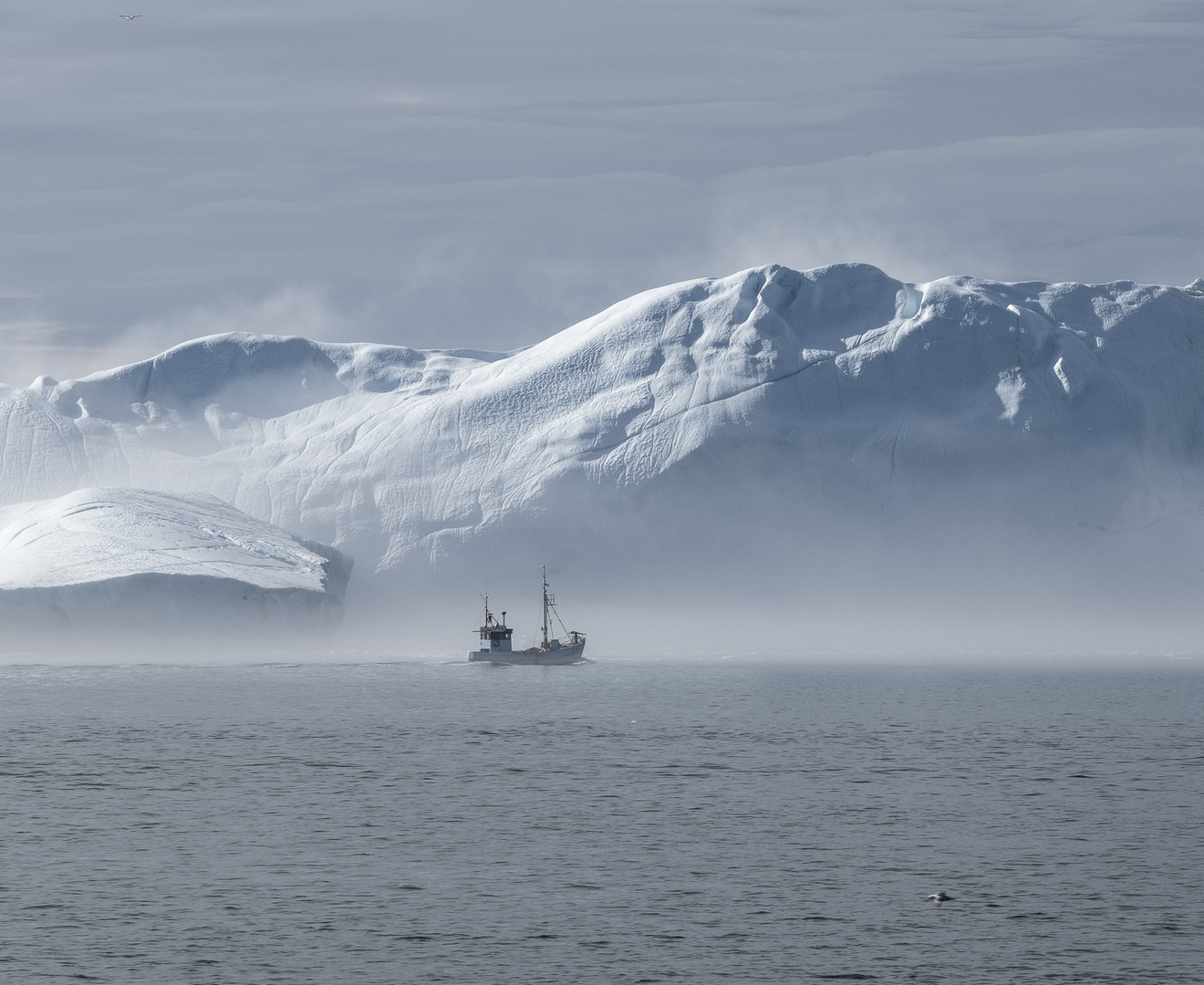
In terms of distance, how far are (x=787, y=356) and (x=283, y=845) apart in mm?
78376

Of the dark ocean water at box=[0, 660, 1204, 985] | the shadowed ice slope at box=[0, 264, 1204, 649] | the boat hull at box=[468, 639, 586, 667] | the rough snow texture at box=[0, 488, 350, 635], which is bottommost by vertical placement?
the dark ocean water at box=[0, 660, 1204, 985]

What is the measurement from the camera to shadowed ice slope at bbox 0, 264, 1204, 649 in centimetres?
9938

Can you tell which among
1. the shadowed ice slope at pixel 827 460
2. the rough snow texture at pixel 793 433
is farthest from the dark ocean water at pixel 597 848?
the shadowed ice slope at pixel 827 460

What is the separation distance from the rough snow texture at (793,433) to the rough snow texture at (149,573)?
1744 cm

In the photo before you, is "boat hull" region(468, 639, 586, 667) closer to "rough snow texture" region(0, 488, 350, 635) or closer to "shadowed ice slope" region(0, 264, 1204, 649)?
"rough snow texture" region(0, 488, 350, 635)

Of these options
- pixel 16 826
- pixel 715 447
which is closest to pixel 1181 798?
pixel 16 826

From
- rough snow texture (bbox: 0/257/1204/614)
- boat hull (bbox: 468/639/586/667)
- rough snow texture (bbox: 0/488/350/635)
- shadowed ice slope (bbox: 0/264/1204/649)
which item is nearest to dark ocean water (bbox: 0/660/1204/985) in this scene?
rough snow texture (bbox: 0/488/350/635)

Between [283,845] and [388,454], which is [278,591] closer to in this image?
[388,454]

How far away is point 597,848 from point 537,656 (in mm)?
56390

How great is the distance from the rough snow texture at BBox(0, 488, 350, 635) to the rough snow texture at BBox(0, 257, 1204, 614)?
17438 mm

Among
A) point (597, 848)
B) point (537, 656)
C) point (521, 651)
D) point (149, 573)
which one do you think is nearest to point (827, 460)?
point (521, 651)

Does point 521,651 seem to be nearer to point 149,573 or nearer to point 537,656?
point 537,656

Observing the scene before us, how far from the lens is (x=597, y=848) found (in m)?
26.3

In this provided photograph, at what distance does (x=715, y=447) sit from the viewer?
97688 mm
